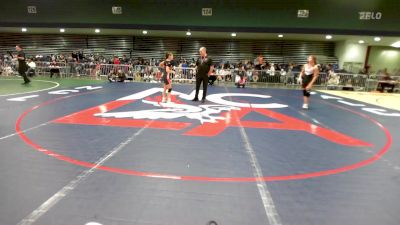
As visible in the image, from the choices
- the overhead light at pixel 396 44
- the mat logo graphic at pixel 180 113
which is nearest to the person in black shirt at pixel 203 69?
the mat logo graphic at pixel 180 113

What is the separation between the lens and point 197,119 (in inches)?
307

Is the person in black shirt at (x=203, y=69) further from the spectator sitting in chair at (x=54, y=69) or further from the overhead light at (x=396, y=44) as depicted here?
the overhead light at (x=396, y=44)

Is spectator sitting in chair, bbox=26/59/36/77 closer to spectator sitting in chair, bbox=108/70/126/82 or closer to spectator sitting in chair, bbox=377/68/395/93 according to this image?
spectator sitting in chair, bbox=108/70/126/82

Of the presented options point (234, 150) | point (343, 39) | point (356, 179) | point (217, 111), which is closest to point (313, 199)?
point (356, 179)

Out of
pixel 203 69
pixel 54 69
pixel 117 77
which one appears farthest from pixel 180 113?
pixel 54 69

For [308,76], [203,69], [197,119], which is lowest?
[197,119]

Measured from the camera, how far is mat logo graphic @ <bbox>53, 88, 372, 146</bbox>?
6.83m

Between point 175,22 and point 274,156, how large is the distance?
19.5 m

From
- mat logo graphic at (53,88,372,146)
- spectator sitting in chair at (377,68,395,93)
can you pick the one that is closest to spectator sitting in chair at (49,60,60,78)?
mat logo graphic at (53,88,372,146)

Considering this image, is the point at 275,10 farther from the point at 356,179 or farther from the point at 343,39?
the point at 356,179

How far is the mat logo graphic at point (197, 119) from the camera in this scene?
6.83 m

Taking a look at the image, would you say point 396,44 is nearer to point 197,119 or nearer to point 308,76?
point 308,76

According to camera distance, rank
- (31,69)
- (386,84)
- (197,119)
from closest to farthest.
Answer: (197,119)
(386,84)
(31,69)

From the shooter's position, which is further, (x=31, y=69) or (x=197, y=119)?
(x=31, y=69)
